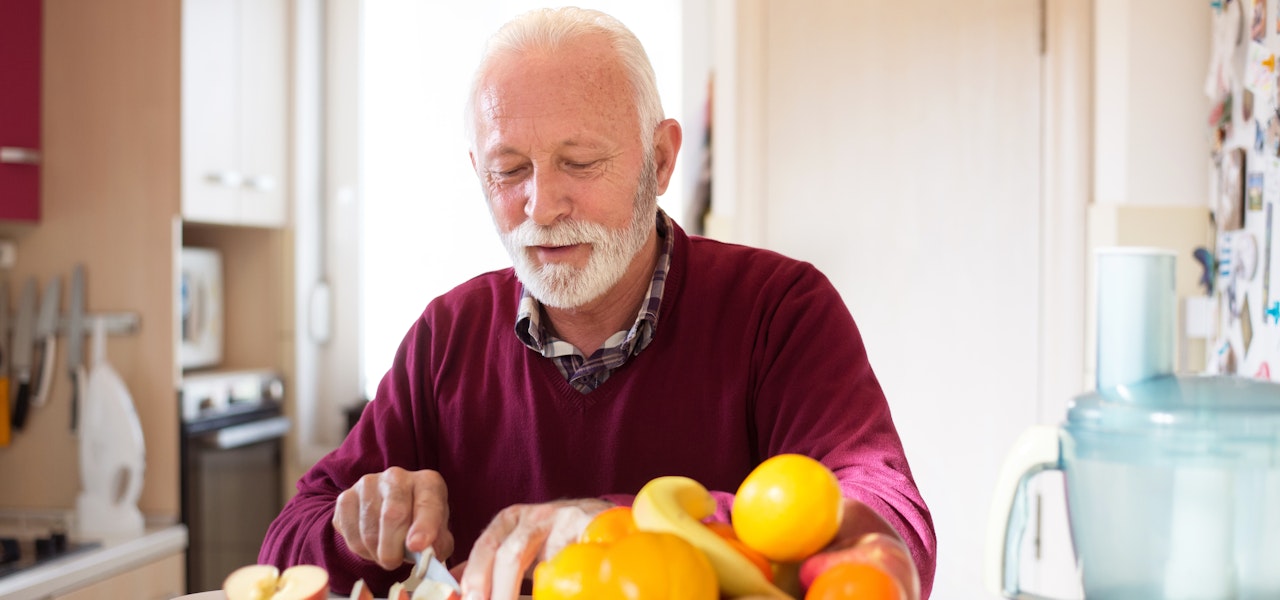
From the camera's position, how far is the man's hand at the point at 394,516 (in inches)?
36.6

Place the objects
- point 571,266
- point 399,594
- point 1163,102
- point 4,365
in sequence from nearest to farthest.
Result: point 399,594, point 571,266, point 1163,102, point 4,365

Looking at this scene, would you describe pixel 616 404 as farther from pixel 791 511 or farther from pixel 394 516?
pixel 791 511

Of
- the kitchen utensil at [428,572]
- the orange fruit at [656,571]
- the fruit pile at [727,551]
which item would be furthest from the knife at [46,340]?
the orange fruit at [656,571]

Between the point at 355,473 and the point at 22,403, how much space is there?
5.75ft

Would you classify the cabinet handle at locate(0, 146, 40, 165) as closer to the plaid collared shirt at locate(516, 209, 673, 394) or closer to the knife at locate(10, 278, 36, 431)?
the knife at locate(10, 278, 36, 431)

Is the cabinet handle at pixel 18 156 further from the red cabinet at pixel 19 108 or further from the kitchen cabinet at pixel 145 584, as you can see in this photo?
the kitchen cabinet at pixel 145 584

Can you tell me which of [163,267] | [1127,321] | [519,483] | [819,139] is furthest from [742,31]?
[1127,321]

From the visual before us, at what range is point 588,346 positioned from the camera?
1.33m

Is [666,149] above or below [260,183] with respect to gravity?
below

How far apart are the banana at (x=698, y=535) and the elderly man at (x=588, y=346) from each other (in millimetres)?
418

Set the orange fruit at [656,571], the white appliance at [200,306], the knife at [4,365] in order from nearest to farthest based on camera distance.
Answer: the orange fruit at [656,571]
the knife at [4,365]
the white appliance at [200,306]

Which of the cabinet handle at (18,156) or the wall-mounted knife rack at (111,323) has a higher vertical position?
the cabinet handle at (18,156)

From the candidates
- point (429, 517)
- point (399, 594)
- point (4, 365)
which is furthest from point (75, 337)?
point (399, 594)

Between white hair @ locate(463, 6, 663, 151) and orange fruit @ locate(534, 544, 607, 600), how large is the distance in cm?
74
